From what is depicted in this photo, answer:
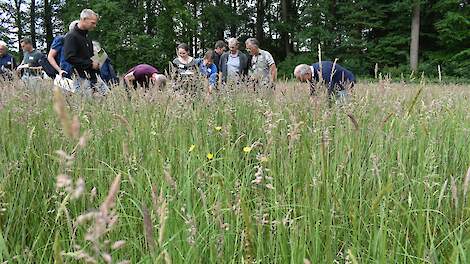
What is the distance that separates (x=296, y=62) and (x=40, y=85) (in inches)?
919

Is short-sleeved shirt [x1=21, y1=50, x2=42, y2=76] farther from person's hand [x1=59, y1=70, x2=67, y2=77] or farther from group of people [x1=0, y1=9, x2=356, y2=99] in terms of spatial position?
person's hand [x1=59, y1=70, x2=67, y2=77]

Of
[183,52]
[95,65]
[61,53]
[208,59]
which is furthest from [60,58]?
[208,59]

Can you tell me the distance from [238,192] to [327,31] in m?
26.3

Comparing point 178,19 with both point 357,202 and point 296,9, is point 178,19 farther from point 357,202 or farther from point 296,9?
point 357,202

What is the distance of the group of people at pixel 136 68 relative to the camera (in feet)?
14.5

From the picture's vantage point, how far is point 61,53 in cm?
530

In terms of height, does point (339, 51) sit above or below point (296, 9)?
below

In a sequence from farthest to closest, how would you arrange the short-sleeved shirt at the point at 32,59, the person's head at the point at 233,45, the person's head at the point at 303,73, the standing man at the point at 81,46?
the short-sleeved shirt at the point at 32,59, the person's head at the point at 233,45, the person's head at the point at 303,73, the standing man at the point at 81,46

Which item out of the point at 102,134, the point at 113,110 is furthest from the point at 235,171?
the point at 113,110

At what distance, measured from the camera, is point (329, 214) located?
58.1 inches

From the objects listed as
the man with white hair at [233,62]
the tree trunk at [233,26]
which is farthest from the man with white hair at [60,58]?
the tree trunk at [233,26]

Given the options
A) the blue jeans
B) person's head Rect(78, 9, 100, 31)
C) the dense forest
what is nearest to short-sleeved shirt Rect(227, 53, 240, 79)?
person's head Rect(78, 9, 100, 31)

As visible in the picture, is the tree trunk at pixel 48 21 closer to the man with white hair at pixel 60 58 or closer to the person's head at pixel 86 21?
the man with white hair at pixel 60 58

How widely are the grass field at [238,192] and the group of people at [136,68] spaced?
1.31m
